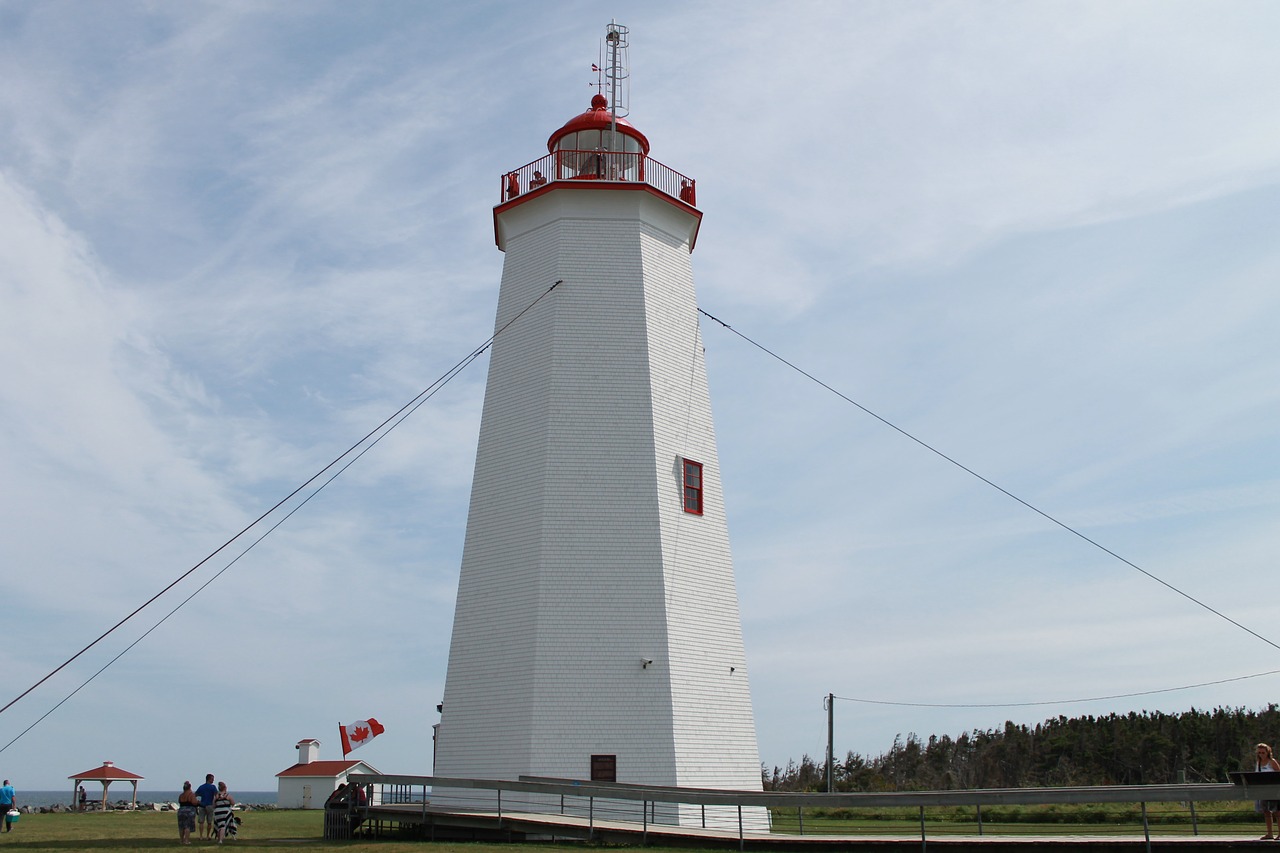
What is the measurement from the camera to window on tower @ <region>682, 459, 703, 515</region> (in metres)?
19.2

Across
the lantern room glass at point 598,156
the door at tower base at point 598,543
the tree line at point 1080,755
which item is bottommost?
the tree line at point 1080,755

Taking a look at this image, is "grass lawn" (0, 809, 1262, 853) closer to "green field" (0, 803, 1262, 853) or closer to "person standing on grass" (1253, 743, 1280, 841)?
"green field" (0, 803, 1262, 853)

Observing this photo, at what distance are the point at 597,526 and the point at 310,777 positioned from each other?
97.8ft

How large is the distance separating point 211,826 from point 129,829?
495 cm

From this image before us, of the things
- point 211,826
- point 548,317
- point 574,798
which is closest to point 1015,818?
point 574,798

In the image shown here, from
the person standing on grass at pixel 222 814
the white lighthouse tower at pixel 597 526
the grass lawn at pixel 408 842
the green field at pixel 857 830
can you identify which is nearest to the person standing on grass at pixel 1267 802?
the grass lawn at pixel 408 842

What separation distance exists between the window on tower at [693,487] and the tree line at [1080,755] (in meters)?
22.1

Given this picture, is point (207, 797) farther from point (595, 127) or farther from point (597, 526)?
point (595, 127)

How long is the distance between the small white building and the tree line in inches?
705

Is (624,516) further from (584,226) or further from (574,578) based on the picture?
(584,226)

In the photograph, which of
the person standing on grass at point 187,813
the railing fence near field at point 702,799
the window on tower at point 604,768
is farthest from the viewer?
the window on tower at point 604,768

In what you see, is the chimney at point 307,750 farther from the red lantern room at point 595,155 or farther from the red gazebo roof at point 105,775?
the red lantern room at point 595,155

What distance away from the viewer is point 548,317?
1984cm

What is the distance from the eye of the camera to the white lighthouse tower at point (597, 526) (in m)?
17.2
